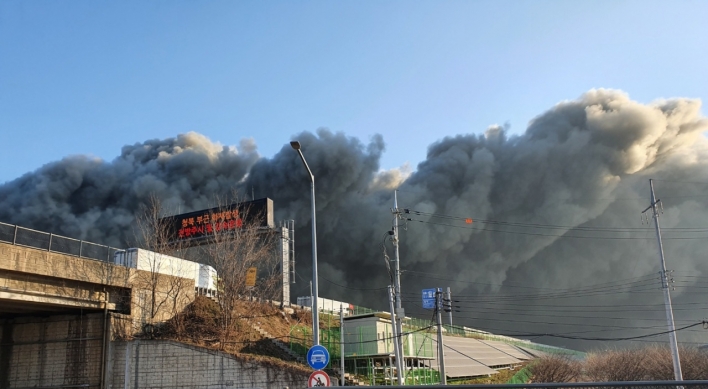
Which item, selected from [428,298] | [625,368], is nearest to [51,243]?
[625,368]

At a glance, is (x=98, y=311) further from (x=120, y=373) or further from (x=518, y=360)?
(x=518, y=360)

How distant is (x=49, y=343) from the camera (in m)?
26.4

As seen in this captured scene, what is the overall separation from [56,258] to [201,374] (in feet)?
26.9

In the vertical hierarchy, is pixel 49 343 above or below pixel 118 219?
below

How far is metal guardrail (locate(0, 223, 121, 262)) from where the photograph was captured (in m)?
22.9

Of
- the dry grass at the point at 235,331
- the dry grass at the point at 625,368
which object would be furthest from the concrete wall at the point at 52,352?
the dry grass at the point at 625,368

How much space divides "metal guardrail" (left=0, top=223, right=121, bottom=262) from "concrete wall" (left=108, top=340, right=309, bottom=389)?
4.48 meters

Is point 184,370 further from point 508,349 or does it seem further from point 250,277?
point 508,349

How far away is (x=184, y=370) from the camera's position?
2408 cm

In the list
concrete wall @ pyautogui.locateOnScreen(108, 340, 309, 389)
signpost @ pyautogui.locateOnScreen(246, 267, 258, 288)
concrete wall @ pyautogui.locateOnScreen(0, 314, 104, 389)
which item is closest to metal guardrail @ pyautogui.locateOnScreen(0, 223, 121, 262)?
concrete wall @ pyautogui.locateOnScreen(0, 314, 104, 389)

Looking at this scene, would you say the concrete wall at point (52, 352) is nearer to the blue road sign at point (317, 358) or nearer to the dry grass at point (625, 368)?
the blue road sign at point (317, 358)

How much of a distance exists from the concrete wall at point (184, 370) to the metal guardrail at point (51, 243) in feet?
14.7

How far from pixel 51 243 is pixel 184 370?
818 centimetres

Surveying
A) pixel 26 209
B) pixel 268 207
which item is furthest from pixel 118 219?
pixel 268 207
